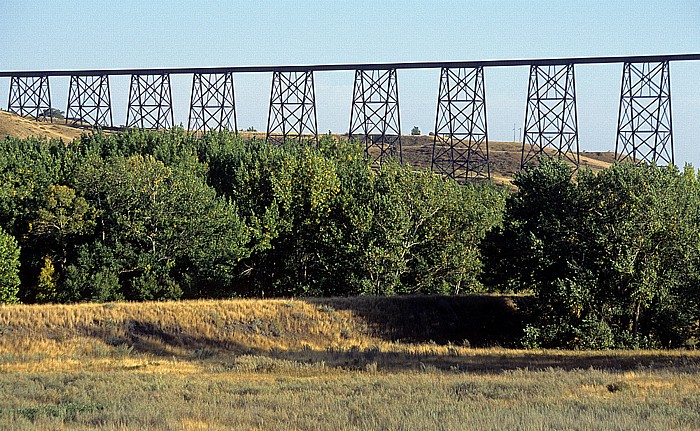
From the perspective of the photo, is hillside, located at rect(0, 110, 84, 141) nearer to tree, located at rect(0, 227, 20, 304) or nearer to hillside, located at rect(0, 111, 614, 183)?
hillside, located at rect(0, 111, 614, 183)

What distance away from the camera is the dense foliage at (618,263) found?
29.0 meters

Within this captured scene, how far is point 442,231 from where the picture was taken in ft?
136

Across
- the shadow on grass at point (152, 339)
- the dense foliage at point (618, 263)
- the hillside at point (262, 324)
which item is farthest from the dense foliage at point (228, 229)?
the dense foliage at point (618, 263)

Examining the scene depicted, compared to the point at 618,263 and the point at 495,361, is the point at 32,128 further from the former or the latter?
the point at 495,361

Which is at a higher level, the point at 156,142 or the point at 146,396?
the point at 156,142

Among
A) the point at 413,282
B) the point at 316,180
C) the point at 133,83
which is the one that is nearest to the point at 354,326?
the point at 413,282

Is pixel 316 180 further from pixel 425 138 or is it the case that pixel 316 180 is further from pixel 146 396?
pixel 425 138

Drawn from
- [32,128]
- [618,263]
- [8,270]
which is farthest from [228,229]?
[32,128]

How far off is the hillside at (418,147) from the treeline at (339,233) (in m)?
18.1

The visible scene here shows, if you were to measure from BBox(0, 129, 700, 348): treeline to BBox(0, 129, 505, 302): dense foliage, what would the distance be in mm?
87

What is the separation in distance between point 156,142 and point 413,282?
1841cm

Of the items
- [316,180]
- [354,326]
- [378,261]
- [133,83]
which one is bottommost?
[354,326]

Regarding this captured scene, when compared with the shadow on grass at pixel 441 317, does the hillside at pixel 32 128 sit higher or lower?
higher

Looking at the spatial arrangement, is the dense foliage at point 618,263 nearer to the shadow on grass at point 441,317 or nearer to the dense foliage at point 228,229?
the shadow on grass at point 441,317
